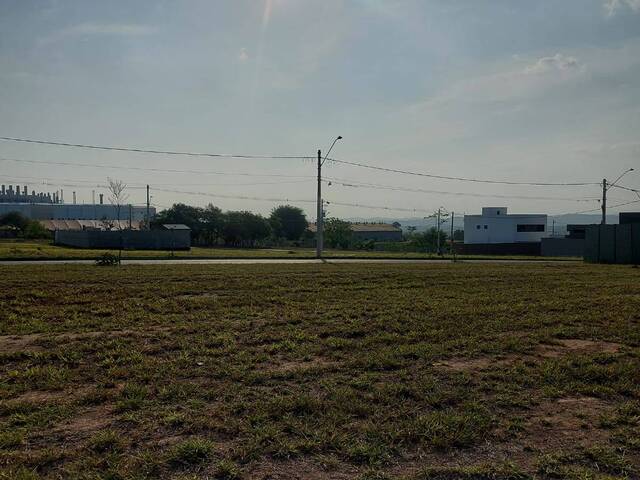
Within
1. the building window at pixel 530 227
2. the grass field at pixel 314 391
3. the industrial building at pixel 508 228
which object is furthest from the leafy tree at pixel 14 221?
the building window at pixel 530 227

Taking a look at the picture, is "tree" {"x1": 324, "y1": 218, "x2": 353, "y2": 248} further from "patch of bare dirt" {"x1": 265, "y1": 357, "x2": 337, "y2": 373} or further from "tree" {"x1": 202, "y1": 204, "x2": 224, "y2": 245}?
"patch of bare dirt" {"x1": 265, "y1": 357, "x2": 337, "y2": 373}

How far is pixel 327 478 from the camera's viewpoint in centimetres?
311

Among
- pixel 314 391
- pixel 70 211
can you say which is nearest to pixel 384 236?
pixel 70 211

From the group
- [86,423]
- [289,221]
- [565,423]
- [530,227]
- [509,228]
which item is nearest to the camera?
[86,423]

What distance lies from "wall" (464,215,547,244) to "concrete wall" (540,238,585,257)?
17312mm

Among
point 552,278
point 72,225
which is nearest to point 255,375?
point 552,278

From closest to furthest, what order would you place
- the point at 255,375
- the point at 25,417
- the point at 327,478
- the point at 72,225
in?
the point at 327,478
the point at 25,417
the point at 255,375
the point at 72,225

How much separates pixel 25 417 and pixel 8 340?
280 cm

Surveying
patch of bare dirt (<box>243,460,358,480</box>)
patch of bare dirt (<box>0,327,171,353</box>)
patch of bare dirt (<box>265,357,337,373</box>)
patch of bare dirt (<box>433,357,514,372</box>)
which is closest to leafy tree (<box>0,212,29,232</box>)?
patch of bare dirt (<box>0,327,171,353</box>)

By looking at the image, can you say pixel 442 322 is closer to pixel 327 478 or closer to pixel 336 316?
pixel 336 316

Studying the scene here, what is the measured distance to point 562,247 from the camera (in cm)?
5247

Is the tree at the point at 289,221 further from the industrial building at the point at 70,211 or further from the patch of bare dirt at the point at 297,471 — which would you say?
the patch of bare dirt at the point at 297,471

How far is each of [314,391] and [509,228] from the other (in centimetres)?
7247

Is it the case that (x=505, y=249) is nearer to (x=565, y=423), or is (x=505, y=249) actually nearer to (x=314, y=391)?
(x=565, y=423)
